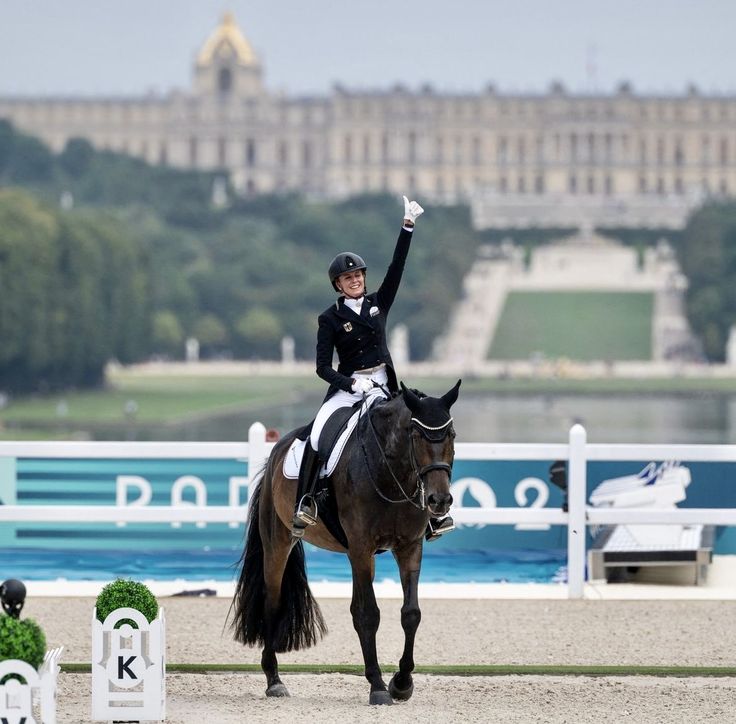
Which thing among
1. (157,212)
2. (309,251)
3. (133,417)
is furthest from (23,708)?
(157,212)

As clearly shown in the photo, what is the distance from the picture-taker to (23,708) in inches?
238

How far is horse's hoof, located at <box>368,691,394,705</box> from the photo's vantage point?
A: 287 inches

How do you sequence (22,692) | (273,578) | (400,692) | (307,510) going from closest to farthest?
(22,692)
(400,692)
(307,510)
(273,578)

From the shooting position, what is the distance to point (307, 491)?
25.1 feet

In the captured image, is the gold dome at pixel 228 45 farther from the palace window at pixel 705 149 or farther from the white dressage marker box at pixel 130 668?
the white dressage marker box at pixel 130 668

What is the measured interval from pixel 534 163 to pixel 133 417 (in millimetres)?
88261

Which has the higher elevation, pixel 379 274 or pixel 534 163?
pixel 534 163

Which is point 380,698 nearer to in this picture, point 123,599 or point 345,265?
point 123,599

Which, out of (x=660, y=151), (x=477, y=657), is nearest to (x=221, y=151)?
(x=660, y=151)

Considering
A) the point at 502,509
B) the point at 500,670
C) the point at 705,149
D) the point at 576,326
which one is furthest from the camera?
the point at 705,149

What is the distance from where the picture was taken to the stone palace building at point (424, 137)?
12319 centimetres

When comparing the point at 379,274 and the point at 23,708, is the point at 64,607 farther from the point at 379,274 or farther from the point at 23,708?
the point at 379,274

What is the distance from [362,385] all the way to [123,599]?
134cm

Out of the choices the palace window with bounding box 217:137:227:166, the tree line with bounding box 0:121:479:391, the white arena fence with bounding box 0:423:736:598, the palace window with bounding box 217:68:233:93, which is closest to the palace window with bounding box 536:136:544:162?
the palace window with bounding box 217:137:227:166
